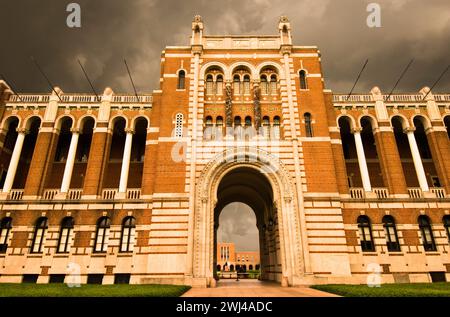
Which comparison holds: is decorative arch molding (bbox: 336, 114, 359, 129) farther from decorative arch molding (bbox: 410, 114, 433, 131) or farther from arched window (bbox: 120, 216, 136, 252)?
arched window (bbox: 120, 216, 136, 252)

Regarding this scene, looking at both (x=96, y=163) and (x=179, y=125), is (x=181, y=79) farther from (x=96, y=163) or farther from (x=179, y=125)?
(x=96, y=163)

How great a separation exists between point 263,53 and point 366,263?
72.2 ft

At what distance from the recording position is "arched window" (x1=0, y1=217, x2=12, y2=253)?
86.3ft

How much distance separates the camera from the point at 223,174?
26.5 meters

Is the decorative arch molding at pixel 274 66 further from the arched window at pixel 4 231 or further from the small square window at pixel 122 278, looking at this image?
the arched window at pixel 4 231

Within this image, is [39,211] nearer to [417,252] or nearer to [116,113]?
[116,113]

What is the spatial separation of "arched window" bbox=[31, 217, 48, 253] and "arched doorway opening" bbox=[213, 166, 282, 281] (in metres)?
16.0

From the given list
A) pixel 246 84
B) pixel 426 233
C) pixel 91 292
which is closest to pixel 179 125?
pixel 246 84

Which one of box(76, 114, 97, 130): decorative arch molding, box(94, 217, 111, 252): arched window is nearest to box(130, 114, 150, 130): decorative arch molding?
box(76, 114, 97, 130): decorative arch molding

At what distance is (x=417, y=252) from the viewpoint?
25969 mm

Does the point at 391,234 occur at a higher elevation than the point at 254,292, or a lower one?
higher

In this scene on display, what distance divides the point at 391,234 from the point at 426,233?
10.6ft
